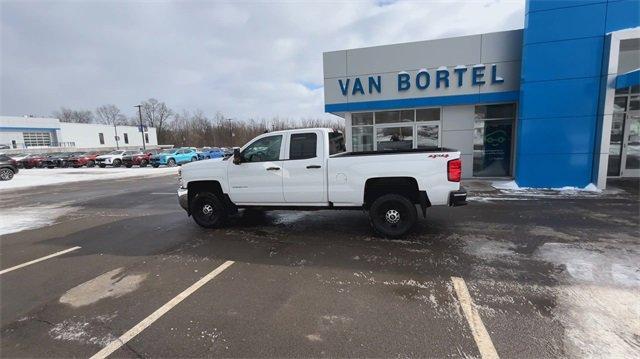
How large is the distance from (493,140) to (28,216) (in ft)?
52.7

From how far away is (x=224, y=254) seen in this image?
5508 mm

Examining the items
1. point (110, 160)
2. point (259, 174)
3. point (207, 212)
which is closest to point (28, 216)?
point (207, 212)

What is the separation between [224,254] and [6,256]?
13.5 ft

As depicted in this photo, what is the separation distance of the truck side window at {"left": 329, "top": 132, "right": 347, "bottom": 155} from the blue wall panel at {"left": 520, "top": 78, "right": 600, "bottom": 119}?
7.56 m

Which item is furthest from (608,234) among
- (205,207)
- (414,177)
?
(205,207)

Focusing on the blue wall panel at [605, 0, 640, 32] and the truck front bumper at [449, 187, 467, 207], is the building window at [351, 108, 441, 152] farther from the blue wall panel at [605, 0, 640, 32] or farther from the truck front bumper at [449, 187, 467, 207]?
the truck front bumper at [449, 187, 467, 207]

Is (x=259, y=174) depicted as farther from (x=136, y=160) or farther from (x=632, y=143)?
(x=136, y=160)

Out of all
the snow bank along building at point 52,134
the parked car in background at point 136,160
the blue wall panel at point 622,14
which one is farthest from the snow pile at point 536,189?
the snow bank along building at point 52,134

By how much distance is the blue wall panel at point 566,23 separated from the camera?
9.91 m

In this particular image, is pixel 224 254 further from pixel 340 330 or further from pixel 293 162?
pixel 340 330

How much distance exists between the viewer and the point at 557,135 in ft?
35.1

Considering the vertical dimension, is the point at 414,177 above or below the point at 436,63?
below

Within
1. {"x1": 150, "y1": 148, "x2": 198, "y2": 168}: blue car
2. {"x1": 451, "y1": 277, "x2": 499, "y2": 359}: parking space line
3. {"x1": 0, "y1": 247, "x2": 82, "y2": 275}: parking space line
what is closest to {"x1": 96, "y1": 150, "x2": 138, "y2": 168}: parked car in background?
{"x1": 150, "y1": 148, "x2": 198, "y2": 168}: blue car

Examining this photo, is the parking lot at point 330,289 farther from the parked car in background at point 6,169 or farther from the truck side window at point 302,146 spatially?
the parked car in background at point 6,169
